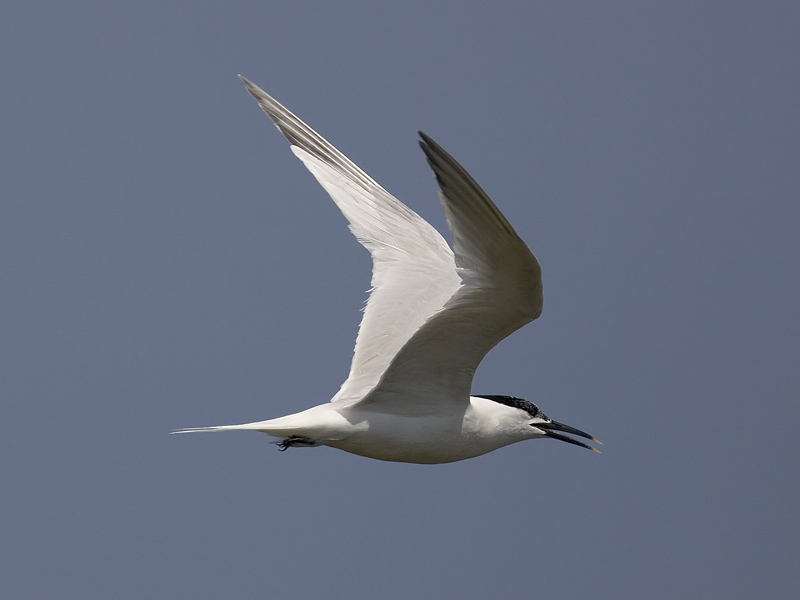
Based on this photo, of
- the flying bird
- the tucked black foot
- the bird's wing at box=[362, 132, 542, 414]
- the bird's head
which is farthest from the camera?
the bird's head

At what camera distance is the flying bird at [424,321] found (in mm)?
5000

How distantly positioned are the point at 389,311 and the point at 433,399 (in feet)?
2.97

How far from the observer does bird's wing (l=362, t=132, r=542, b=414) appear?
4.79 m

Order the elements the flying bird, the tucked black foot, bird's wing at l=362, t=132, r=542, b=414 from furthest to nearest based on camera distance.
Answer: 1. the tucked black foot
2. the flying bird
3. bird's wing at l=362, t=132, r=542, b=414

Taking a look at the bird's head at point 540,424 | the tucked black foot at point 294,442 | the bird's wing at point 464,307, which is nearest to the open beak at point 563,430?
the bird's head at point 540,424

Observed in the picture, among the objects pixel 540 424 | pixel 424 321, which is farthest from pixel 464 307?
pixel 540 424

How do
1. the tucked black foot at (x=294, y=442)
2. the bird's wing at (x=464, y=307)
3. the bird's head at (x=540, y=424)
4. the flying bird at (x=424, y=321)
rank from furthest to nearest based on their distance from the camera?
the bird's head at (x=540, y=424) → the tucked black foot at (x=294, y=442) → the flying bird at (x=424, y=321) → the bird's wing at (x=464, y=307)

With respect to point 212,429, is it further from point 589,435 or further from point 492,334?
point 589,435

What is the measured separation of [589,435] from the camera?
694cm

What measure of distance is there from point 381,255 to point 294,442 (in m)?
1.69

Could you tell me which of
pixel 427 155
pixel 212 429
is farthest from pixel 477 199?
pixel 212 429

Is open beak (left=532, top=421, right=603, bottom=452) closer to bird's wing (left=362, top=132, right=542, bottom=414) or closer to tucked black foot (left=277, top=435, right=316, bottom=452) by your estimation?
bird's wing (left=362, top=132, right=542, bottom=414)

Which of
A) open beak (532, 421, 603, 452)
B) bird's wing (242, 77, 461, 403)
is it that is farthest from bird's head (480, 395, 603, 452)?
bird's wing (242, 77, 461, 403)

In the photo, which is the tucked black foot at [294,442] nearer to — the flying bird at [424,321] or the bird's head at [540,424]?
the flying bird at [424,321]
